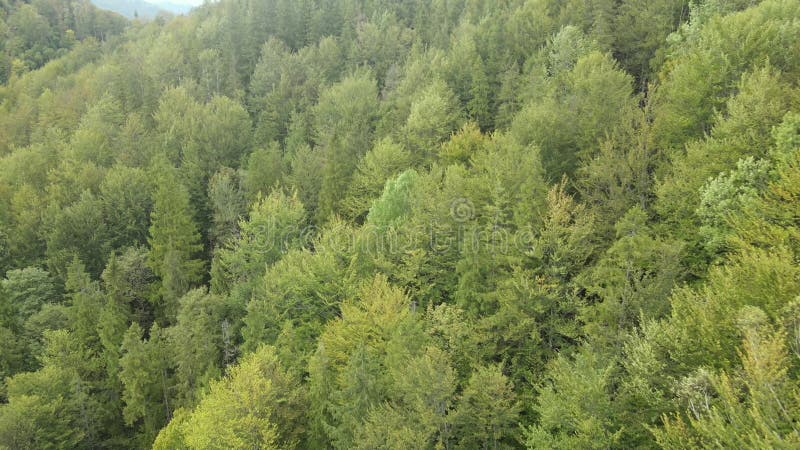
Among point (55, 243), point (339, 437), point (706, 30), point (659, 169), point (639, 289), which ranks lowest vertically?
point (55, 243)

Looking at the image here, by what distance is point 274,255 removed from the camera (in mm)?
45219

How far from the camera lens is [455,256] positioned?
32.4 meters

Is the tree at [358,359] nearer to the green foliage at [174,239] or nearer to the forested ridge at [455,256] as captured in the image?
the forested ridge at [455,256]

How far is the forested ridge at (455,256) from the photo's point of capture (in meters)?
18.8

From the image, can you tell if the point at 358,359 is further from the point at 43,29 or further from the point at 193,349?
the point at 43,29

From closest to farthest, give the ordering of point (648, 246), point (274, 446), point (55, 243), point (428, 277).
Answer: point (648, 246) < point (274, 446) < point (428, 277) < point (55, 243)

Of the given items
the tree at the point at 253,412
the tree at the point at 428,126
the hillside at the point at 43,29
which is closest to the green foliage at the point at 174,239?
the tree at the point at 253,412

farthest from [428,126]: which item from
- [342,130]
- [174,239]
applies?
[174,239]

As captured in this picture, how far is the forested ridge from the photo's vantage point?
1881 cm

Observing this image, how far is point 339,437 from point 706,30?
34.7 metres

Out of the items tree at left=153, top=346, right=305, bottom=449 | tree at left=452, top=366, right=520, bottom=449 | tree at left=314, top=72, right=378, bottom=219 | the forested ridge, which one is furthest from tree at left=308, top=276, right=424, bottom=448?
tree at left=314, top=72, right=378, bottom=219

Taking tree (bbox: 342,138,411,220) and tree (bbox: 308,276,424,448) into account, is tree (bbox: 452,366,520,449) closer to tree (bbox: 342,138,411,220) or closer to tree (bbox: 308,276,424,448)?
tree (bbox: 308,276,424,448)

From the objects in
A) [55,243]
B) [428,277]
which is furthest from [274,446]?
[55,243]

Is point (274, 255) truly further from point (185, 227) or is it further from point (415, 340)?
point (415, 340)
